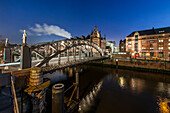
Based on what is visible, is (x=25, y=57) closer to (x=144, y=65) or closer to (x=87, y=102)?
(x=87, y=102)

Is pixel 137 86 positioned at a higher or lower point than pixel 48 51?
lower

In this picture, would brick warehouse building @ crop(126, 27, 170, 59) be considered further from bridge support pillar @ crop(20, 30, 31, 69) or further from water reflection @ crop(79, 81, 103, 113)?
bridge support pillar @ crop(20, 30, 31, 69)

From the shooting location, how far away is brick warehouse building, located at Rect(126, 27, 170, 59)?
37.6m

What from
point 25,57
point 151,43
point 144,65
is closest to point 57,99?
point 25,57

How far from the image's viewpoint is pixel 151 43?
40.8 meters

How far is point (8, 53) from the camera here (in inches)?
463

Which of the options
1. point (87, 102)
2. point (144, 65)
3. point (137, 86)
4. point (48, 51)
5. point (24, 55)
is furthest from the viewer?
point (144, 65)

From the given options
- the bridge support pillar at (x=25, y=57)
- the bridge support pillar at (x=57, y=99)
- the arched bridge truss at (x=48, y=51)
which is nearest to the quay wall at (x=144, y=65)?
the arched bridge truss at (x=48, y=51)

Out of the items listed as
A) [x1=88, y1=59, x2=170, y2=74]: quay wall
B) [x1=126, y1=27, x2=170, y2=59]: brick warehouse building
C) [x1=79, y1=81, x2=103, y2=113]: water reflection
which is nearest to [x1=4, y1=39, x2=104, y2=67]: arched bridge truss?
[x1=79, y1=81, x2=103, y2=113]: water reflection

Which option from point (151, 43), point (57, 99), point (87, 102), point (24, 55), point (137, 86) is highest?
point (151, 43)

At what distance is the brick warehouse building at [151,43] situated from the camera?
123ft

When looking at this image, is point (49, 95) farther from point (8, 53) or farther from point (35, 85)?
point (8, 53)

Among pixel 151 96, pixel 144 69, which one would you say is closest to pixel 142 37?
pixel 144 69

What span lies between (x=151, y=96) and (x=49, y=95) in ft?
53.7
